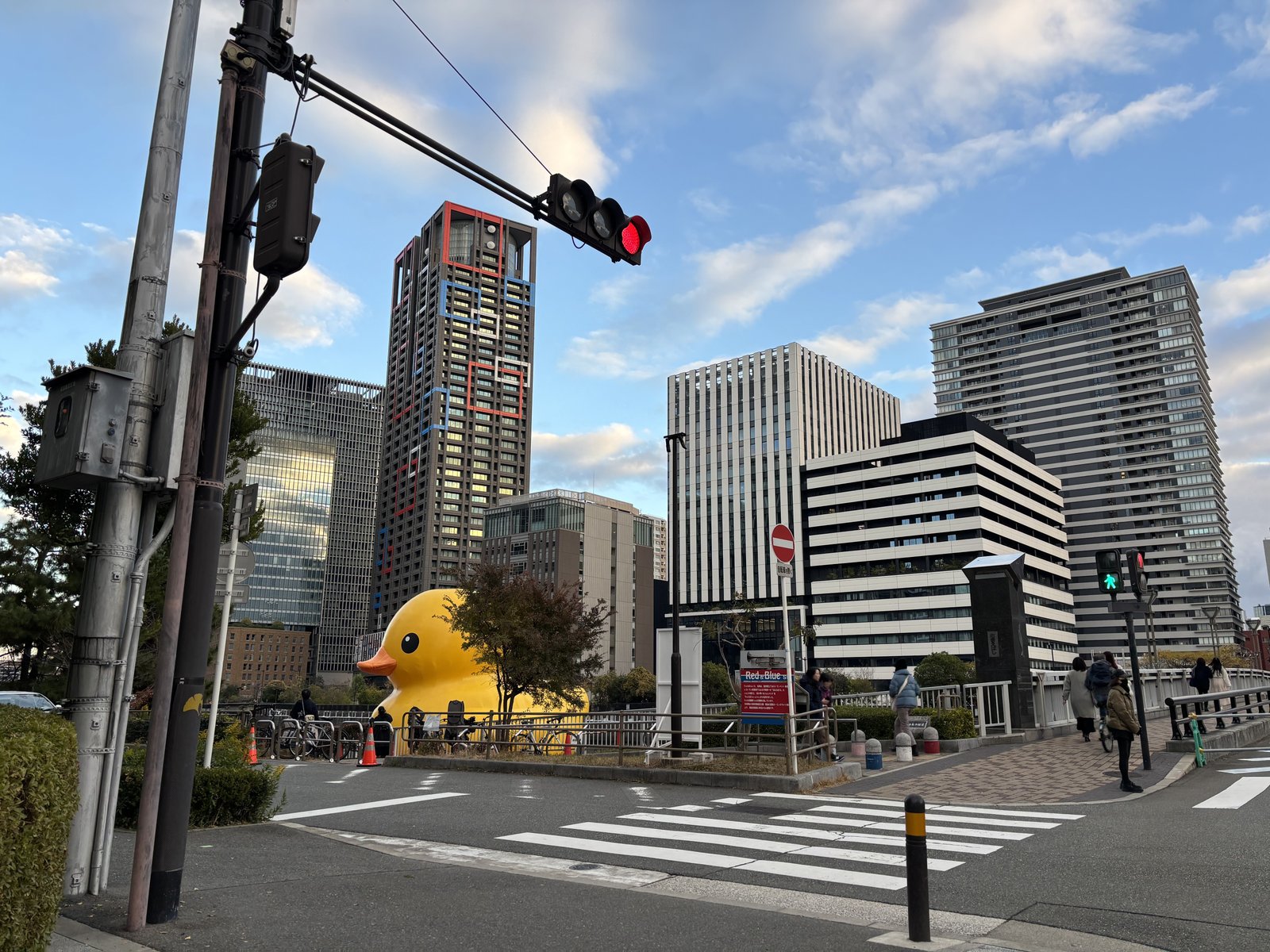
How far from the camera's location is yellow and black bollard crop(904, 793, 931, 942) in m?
5.52

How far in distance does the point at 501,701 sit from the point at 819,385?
15164 cm

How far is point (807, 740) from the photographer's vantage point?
16.5 metres

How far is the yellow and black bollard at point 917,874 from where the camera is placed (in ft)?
18.1

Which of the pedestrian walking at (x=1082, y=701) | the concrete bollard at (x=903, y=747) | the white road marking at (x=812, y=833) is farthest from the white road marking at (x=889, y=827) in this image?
the pedestrian walking at (x=1082, y=701)

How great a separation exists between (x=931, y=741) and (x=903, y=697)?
55.1 inches

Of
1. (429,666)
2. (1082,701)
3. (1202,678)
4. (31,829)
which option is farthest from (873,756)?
(429,666)

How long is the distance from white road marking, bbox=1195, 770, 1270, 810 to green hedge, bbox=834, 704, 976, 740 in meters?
5.55

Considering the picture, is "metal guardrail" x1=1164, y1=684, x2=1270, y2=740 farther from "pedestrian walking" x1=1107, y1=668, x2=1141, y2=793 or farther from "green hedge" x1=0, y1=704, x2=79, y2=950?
"green hedge" x1=0, y1=704, x2=79, y2=950

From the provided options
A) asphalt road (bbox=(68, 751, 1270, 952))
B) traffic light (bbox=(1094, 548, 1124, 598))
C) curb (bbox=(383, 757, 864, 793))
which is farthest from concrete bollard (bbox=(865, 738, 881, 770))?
traffic light (bbox=(1094, 548, 1124, 598))

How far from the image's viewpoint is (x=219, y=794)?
10.3 m

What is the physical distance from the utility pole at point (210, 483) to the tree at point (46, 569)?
10129 mm

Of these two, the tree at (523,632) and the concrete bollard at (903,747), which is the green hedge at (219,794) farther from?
the tree at (523,632)

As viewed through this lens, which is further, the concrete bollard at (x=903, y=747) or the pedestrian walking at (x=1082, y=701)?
the pedestrian walking at (x=1082, y=701)

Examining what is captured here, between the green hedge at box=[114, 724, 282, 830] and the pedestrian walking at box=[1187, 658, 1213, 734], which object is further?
the pedestrian walking at box=[1187, 658, 1213, 734]
